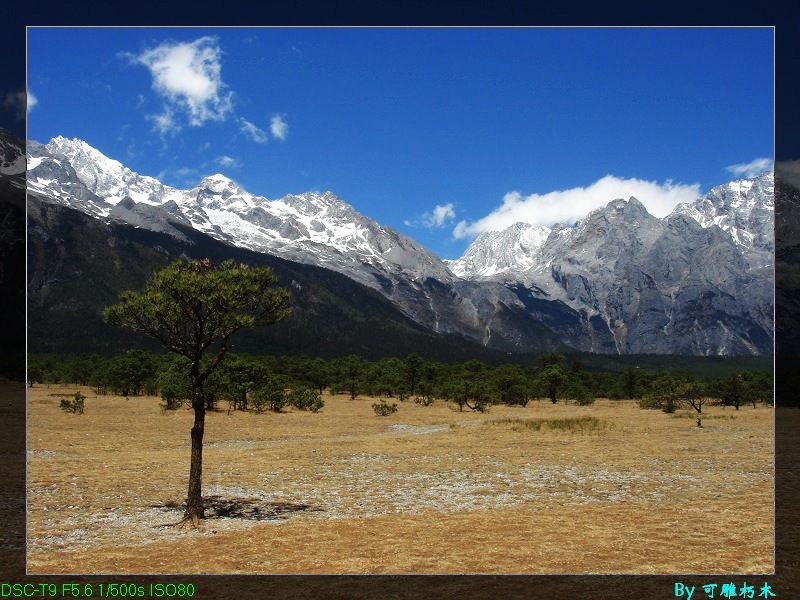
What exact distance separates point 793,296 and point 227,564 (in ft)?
44.5

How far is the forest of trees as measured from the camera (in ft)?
219

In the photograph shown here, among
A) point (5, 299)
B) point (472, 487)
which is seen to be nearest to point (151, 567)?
point (5, 299)

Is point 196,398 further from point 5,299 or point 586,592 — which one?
point 586,592

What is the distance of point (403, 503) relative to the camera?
2184cm

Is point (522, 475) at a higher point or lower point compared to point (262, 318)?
lower

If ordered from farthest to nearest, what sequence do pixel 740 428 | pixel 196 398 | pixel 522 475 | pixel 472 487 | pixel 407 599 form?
pixel 740 428 → pixel 522 475 → pixel 472 487 → pixel 196 398 → pixel 407 599

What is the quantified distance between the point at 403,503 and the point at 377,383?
→ 3109 inches

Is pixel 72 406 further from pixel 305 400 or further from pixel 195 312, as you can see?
pixel 195 312

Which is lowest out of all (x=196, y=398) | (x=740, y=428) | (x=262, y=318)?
(x=740, y=428)

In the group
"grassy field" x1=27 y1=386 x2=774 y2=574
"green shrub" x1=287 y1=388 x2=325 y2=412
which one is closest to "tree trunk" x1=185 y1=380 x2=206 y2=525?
"grassy field" x1=27 y1=386 x2=774 y2=574

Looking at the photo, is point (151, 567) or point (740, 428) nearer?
point (151, 567)

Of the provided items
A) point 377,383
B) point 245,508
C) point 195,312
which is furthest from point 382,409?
point 195,312

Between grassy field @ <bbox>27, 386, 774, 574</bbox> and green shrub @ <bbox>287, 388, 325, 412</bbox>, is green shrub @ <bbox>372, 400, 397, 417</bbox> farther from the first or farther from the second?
grassy field @ <bbox>27, 386, 774, 574</bbox>

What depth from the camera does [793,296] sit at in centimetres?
1409
